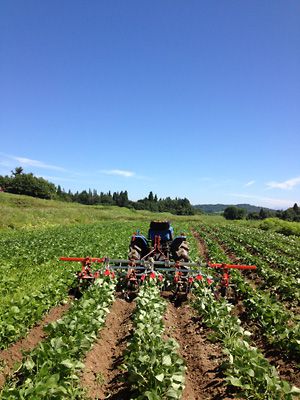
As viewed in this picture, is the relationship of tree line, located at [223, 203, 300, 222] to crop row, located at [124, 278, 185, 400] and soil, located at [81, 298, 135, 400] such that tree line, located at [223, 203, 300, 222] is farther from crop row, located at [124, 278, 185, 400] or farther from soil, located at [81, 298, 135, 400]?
crop row, located at [124, 278, 185, 400]

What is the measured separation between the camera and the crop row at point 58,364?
11.9ft

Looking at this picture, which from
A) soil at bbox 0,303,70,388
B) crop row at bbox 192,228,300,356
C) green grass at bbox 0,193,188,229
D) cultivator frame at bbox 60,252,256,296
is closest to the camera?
soil at bbox 0,303,70,388

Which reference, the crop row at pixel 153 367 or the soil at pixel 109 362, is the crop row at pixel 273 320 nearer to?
the crop row at pixel 153 367

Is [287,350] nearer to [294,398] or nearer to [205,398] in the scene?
[294,398]

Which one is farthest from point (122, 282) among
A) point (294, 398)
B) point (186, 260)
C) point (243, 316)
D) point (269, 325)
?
point (294, 398)

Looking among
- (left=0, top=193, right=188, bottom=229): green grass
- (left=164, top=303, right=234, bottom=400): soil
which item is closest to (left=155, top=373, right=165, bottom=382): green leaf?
(left=164, top=303, right=234, bottom=400): soil

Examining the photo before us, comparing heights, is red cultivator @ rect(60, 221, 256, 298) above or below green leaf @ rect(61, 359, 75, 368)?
above

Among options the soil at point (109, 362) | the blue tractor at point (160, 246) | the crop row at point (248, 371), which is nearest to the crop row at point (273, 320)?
the crop row at point (248, 371)

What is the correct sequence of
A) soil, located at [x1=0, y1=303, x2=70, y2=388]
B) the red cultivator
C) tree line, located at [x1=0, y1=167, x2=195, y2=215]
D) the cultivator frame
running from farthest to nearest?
tree line, located at [x1=0, y1=167, x2=195, y2=215]
the red cultivator
the cultivator frame
soil, located at [x1=0, y1=303, x2=70, y2=388]

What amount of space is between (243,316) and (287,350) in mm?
2318

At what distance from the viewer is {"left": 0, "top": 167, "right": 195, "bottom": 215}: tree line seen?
83438 mm

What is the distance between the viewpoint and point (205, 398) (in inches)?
181

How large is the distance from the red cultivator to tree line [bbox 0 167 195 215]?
7794 centimetres

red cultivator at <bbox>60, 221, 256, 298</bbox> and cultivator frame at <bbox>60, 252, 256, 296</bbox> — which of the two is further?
red cultivator at <bbox>60, 221, 256, 298</bbox>
